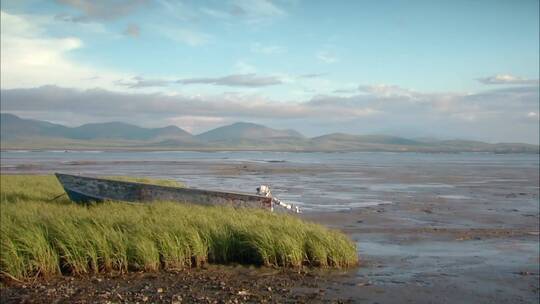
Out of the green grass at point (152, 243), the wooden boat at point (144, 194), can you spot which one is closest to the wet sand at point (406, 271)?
the green grass at point (152, 243)

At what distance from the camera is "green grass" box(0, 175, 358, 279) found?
9734 millimetres

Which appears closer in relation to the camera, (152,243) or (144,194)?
(152,243)

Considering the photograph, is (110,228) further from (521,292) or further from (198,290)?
(521,292)

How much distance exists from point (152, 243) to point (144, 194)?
6.69 m

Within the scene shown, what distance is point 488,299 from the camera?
909 centimetres

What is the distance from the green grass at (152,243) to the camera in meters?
9.73

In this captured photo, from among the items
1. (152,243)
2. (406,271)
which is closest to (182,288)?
(152,243)

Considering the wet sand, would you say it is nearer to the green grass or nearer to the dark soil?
the dark soil

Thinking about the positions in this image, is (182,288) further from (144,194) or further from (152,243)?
(144,194)

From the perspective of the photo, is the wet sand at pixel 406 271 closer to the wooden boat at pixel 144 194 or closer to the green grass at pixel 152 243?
the green grass at pixel 152 243

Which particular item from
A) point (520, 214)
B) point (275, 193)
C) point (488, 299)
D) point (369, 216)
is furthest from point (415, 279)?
point (275, 193)

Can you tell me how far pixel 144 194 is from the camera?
16.8 metres

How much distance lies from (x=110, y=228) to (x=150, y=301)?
3.12 meters

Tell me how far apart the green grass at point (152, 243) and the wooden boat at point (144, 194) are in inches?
109
